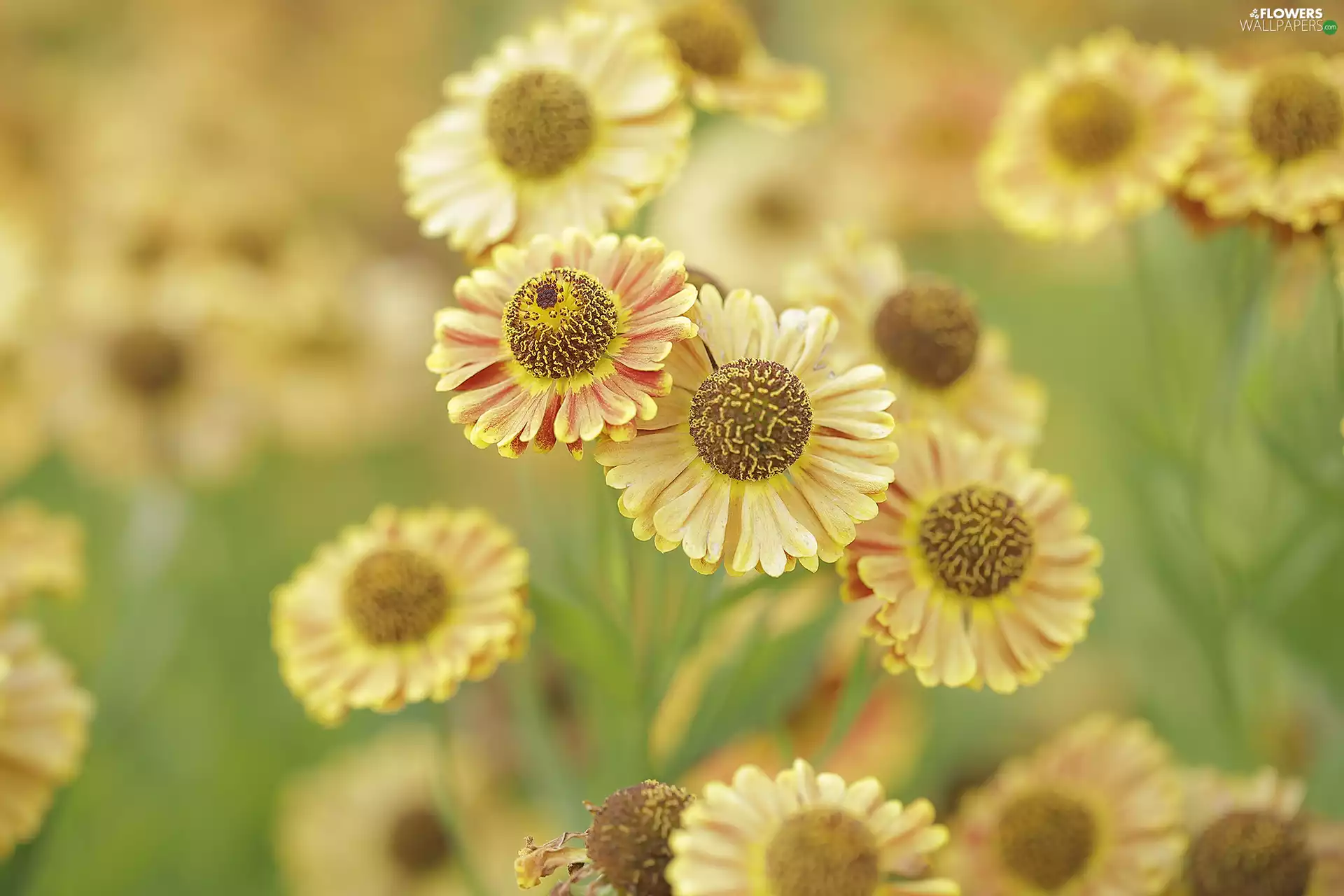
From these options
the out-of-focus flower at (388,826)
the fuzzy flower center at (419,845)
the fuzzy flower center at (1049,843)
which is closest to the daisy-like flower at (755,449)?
the fuzzy flower center at (1049,843)

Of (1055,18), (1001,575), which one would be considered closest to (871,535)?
(1001,575)

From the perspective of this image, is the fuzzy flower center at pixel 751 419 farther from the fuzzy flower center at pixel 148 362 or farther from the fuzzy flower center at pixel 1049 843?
the fuzzy flower center at pixel 148 362

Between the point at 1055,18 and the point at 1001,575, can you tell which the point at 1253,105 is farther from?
the point at 1055,18

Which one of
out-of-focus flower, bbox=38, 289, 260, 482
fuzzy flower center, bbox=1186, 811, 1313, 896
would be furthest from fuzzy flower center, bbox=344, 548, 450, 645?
out-of-focus flower, bbox=38, 289, 260, 482

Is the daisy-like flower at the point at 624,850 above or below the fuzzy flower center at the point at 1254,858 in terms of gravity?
above

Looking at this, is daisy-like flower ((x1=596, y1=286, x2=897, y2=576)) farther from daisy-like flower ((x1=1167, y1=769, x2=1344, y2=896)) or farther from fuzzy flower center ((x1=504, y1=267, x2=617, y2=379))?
daisy-like flower ((x1=1167, y1=769, x2=1344, y2=896))

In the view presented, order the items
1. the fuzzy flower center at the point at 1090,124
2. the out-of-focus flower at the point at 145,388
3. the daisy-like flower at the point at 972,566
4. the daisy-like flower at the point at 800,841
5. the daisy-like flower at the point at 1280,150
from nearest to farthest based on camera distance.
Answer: the daisy-like flower at the point at 800,841 < the daisy-like flower at the point at 972,566 < the daisy-like flower at the point at 1280,150 < the fuzzy flower center at the point at 1090,124 < the out-of-focus flower at the point at 145,388

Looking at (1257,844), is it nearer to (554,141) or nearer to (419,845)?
(554,141)

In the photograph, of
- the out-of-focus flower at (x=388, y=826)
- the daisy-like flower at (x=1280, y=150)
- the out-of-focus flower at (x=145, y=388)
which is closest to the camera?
the daisy-like flower at (x=1280, y=150)
